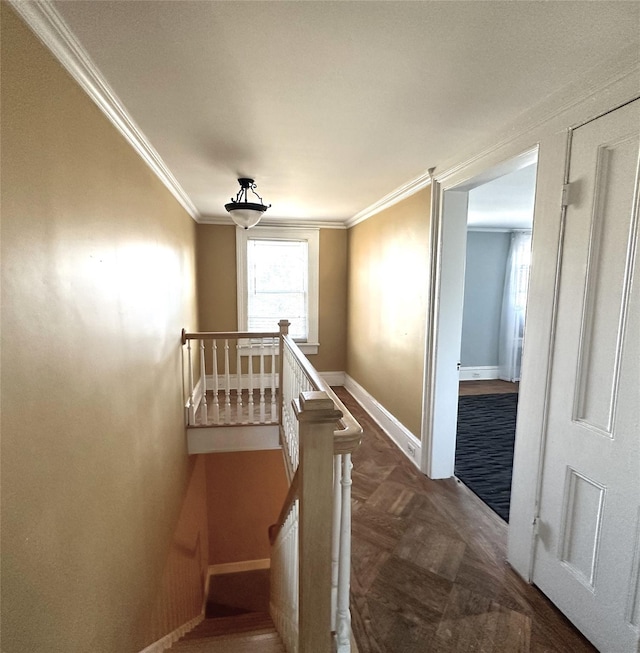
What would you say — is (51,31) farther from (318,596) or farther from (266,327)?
(266,327)

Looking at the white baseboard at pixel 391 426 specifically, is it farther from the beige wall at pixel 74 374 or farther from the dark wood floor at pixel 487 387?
the beige wall at pixel 74 374

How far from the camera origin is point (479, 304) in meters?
6.12

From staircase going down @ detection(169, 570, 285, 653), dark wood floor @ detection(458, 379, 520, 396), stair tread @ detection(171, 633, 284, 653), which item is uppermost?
dark wood floor @ detection(458, 379, 520, 396)

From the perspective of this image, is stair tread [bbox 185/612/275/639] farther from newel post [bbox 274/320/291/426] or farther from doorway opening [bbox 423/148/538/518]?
doorway opening [bbox 423/148/538/518]

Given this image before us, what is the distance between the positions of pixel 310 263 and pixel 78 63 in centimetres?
388

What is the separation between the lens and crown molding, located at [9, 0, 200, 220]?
1.09m

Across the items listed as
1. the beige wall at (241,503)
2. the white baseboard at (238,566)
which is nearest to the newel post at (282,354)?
the beige wall at (241,503)

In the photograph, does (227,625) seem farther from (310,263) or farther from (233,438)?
(310,263)

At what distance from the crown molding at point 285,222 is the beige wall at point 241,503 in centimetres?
305

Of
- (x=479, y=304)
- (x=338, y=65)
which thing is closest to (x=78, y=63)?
(x=338, y=65)

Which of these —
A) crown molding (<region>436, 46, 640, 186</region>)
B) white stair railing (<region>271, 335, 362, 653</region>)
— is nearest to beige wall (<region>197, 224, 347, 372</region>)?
crown molding (<region>436, 46, 640, 186</region>)

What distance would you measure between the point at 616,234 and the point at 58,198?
2071 mm

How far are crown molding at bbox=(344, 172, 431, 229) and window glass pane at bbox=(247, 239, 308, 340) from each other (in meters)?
1.01

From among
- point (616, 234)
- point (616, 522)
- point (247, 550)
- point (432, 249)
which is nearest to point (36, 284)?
Result: point (616, 234)
